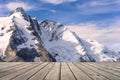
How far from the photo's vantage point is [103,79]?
9.75 meters

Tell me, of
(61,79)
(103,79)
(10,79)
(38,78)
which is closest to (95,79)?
(103,79)

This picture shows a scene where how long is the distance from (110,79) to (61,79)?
5.27 ft

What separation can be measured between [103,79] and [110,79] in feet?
0.76

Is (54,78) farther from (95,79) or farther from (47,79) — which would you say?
(95,79)

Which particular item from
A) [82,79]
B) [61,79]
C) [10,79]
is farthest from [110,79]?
[10,79]

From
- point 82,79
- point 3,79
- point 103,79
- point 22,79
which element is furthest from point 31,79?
point 103,79

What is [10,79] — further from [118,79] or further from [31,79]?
[118,79]

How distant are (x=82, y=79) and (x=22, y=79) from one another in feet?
6.47

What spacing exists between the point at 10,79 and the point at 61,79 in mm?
1674

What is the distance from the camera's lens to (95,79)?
9711 mm

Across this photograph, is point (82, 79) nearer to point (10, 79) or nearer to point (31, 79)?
point (31, 79)

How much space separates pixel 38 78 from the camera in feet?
32.8

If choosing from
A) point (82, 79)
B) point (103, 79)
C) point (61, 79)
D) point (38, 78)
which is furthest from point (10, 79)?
point (103, 79)

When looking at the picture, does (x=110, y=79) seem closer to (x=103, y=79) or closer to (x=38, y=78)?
(x=103, y=79)
